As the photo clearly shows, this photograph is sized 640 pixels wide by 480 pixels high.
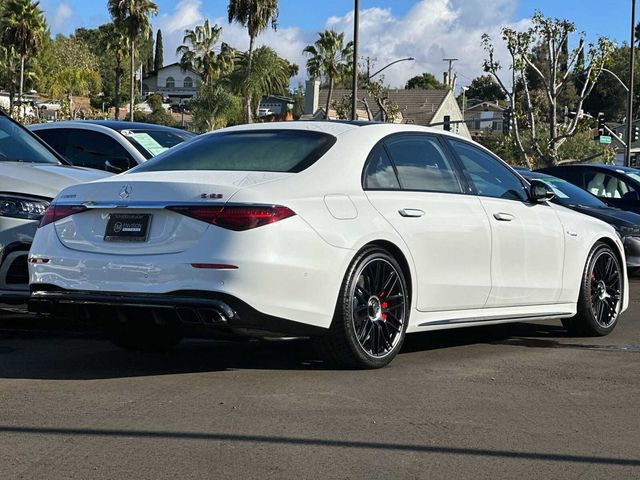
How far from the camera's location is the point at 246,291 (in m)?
5.59

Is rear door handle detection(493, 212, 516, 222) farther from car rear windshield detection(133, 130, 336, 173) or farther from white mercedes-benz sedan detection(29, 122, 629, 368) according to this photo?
car rear windshield detection(133, 130, 336, 173)

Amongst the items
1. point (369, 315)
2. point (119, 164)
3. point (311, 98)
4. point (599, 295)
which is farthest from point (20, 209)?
point (311, 98)

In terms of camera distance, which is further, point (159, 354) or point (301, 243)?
point (159, 354)

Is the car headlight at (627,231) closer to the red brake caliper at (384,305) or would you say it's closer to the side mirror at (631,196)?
the side mirror at (631,196)

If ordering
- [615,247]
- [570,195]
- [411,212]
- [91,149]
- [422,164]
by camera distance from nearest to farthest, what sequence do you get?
[411,212] < [422,164] < [615,247] < [91,149] < [570,195]

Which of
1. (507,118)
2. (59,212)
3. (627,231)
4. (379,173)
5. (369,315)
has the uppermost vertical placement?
(507,118)

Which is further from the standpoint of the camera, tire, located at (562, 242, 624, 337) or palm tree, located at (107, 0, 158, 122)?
palm tree, located at (107, 0, 158, 122)

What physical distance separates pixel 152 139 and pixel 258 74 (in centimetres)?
4826

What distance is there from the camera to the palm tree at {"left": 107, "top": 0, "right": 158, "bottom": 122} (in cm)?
6331

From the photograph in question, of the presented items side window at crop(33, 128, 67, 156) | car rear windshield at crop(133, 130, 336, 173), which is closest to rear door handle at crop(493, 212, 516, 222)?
car rear windshield at crop(133, 130, 336, 173)

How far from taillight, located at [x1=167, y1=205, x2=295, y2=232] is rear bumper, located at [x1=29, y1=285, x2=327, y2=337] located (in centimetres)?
39

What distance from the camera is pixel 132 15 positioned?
63719mm

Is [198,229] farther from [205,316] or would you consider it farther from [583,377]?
[583,377]

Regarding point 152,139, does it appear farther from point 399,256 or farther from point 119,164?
point 399,256
